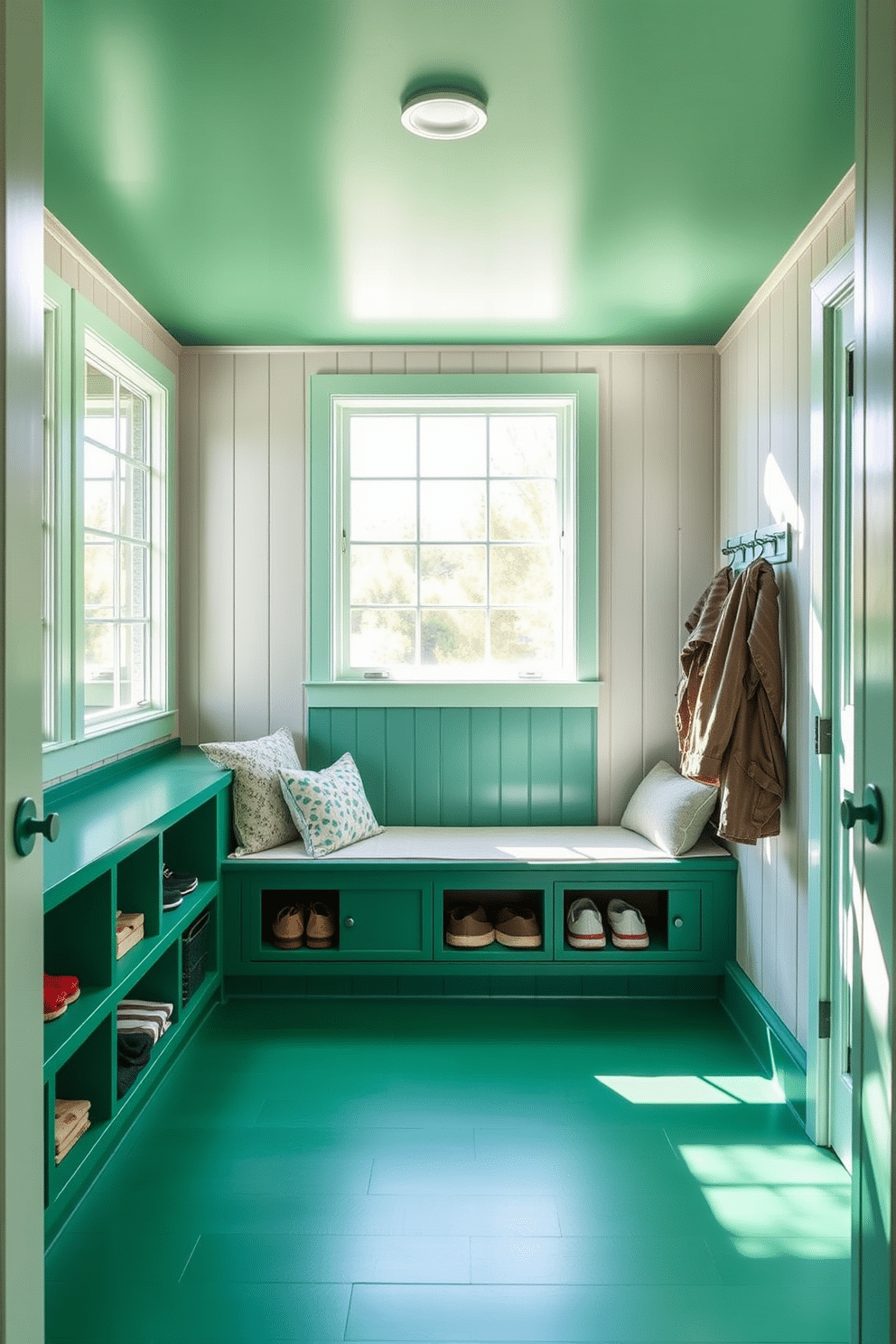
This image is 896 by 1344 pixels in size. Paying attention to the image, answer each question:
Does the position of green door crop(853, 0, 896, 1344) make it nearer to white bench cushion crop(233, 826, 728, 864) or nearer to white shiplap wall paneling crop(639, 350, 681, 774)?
white bench cushion crop(233, 826, 728, 864)

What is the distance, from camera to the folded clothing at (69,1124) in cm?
230

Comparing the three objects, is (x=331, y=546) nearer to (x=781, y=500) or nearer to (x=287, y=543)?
(x=287, y=543)

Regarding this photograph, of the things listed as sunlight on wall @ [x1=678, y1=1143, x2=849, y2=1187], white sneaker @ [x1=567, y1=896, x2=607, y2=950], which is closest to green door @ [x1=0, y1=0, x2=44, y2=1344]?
sunlight on wall @ [x1=678, y1=1143, x2=849, y2=1187]

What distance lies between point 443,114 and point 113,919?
7.13ft

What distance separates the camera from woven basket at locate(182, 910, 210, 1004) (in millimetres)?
3330

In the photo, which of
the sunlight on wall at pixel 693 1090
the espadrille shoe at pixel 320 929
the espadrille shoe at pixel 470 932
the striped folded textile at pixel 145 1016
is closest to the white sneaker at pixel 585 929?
the espadrille shoe at pixel 470 932

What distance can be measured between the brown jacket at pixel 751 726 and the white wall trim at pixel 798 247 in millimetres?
981

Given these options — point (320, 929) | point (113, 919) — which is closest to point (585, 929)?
point (320, 929)

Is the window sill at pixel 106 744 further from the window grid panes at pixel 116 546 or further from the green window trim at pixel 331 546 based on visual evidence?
the green window trim at pixel 331 546

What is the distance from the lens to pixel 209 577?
428cm

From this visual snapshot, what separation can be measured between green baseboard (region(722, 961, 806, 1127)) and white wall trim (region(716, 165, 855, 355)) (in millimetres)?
2372

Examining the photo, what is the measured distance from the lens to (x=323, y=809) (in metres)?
3.82

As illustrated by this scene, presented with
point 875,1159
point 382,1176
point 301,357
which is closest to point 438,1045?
point 382,1176

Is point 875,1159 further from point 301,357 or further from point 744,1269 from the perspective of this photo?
point 301,357
